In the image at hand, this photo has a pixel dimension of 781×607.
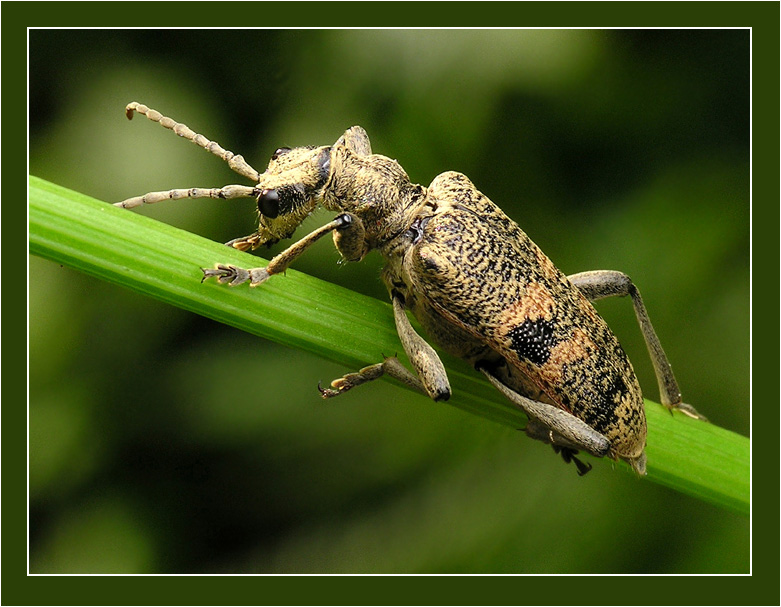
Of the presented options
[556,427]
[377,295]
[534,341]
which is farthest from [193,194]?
[556,427]

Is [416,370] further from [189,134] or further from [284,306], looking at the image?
[189,134]

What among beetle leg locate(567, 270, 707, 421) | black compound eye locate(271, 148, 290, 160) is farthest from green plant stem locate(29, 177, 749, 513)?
black compound eye locate(271, 148, 290, 160)

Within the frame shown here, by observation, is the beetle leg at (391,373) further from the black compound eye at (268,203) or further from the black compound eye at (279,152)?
the black compound eye at (279,152)

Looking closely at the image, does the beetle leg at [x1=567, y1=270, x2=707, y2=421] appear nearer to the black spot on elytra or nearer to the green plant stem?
the green plant stem

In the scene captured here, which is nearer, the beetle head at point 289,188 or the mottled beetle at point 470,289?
the mottled beetle at point 470,289

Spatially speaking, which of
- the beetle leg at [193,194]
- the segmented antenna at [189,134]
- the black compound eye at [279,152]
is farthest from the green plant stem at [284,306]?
the black compound eye at [279,152]

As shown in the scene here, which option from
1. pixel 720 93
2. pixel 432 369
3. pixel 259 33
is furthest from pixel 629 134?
pixel 259 33
